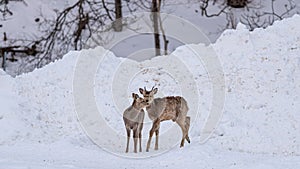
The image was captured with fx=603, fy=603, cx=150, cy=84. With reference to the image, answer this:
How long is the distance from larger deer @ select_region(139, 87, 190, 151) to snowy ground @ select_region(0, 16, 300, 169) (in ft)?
1.32

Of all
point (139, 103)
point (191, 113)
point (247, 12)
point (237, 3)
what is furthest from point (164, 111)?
point (237, 3)

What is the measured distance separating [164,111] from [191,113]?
230 centimetres

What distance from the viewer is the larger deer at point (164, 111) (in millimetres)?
11453

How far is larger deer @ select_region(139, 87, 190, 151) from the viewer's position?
37.6ft

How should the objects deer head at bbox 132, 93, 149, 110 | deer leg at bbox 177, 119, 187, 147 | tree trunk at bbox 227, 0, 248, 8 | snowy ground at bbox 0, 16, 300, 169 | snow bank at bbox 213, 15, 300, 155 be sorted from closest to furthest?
snowy ground at bbox 0, 16, 300, 169 < deer head at bbox 132, 93, 149, 110 < deer leg at bbox 177, 119, 187, 147 < snow bank at bbox 213, 15, 300, 155 < tree trunk at bbox 227, 0, 248, 8

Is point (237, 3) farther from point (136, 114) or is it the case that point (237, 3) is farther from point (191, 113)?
point (136, 114)

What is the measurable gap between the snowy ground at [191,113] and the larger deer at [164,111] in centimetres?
40

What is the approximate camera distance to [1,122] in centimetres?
1293

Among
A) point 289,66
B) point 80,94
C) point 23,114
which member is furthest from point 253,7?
point 23,114

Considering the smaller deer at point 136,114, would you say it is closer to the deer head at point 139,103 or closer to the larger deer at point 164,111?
the deer head at point 139,103

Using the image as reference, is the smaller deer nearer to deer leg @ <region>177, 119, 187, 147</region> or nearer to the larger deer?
the larger deer

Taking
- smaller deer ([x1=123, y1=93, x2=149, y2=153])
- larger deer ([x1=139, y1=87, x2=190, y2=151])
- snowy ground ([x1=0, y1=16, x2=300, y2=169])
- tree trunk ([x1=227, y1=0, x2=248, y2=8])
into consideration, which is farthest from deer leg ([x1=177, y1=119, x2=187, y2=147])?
tree trunk ([x1=227, y1=0, x2=248, y2=8])

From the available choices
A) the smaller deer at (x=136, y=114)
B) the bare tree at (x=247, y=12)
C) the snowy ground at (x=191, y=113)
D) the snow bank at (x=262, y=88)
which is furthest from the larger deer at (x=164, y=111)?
the bare tree at (x=247, y=12)

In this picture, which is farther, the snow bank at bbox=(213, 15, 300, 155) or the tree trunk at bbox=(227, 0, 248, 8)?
the tree trunk at bbox=(227, 0, 248, 8)
